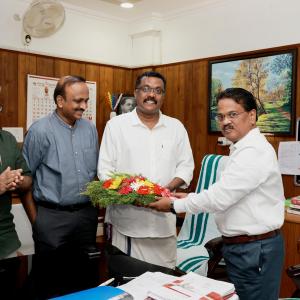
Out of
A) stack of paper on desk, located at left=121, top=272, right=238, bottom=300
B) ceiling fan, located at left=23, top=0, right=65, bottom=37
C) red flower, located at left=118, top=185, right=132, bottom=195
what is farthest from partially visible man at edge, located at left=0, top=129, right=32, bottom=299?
ceiling fan, located at left=23, top=0, right=65, bottom=37

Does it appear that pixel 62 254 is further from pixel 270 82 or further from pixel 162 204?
pixel 270 82

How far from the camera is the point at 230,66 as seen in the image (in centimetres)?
386

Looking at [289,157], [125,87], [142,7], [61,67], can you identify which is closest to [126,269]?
[289,157]

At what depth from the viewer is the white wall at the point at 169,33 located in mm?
3566

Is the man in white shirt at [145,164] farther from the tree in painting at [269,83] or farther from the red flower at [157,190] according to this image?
the tree in painting at [269,83]

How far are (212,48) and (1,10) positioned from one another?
2.07 meters

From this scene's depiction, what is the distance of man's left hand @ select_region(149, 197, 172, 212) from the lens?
2031mm

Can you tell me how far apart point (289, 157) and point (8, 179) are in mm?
2365

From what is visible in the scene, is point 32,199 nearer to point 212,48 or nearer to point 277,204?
point 277,204

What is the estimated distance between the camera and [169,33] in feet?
14.8

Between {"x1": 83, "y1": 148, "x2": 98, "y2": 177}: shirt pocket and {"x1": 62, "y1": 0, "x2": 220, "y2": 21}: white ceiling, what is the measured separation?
2.10 meters

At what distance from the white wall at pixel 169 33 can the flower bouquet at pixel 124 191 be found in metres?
2.15

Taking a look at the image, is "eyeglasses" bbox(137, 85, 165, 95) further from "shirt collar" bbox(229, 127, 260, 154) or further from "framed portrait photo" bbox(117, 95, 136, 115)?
"framed portrait photo" bbox(117, 95, 136, 115)

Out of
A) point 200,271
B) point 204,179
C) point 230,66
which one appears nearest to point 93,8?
point 230,66
